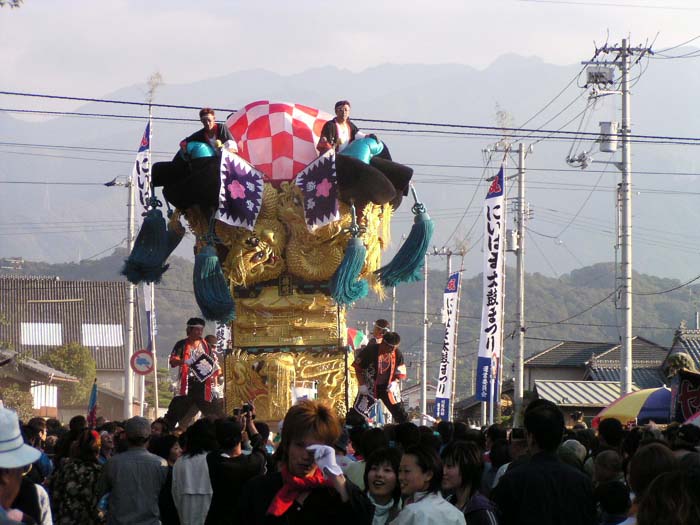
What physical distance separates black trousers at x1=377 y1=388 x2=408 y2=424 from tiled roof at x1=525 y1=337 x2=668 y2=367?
35.6m

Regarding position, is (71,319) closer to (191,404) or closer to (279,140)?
(191,404)

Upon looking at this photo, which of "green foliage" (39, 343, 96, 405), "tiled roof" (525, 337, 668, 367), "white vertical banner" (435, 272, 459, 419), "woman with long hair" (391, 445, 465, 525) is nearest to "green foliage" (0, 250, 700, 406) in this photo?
"tiled roof" (525, 337, 668, 367)

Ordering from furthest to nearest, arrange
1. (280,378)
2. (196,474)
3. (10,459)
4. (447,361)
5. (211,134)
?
(447,361), (211,134), (280,378), (196,474), (10,459)

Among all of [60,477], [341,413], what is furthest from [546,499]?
[341,413]

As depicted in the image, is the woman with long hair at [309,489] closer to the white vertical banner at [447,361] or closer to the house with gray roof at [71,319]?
the white vertical banner at [447,361]

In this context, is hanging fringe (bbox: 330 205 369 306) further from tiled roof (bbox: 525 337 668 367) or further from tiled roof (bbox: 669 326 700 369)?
tiled roof (bbox: 525 337 668 367)

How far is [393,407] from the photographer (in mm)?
17047

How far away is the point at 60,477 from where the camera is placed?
390 inches

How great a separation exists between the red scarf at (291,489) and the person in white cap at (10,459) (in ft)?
3.82

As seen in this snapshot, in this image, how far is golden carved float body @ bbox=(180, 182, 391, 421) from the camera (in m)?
16.1

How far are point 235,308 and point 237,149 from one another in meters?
1.95

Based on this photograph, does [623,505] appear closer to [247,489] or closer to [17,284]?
[247,489]

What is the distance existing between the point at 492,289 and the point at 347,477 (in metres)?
17.0

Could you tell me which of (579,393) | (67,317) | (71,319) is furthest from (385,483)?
(67,317)
